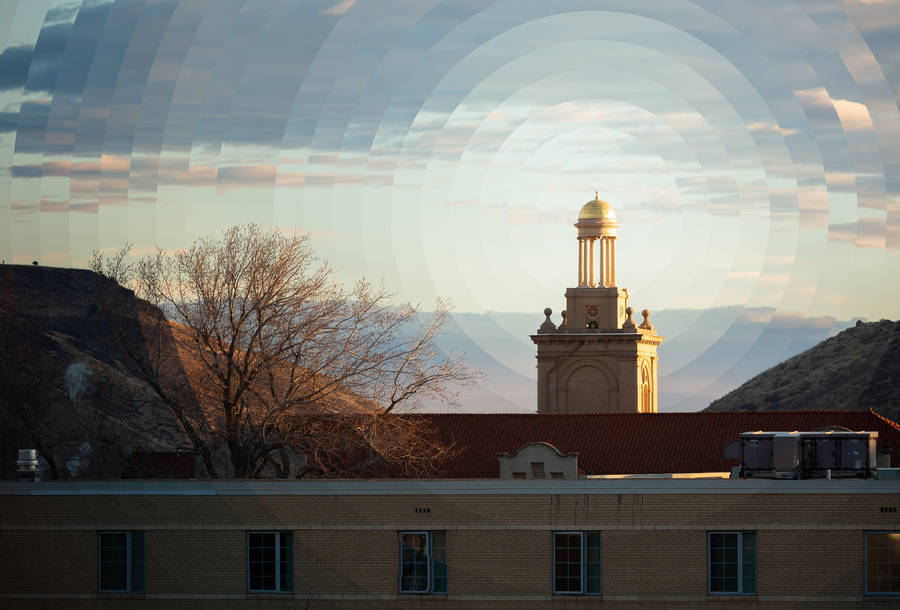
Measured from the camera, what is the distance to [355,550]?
140 feet

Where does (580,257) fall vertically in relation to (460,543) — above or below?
above

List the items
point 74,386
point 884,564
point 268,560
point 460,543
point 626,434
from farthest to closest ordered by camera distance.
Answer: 1. point 74,386
2. point 626,434
3. point 268,560
4. point 460,543
5. point 884,564

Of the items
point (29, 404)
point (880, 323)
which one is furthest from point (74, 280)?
point (880, 323)

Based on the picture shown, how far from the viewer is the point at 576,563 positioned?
1657 inches

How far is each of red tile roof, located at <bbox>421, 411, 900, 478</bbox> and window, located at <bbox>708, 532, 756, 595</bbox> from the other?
17.6 metres

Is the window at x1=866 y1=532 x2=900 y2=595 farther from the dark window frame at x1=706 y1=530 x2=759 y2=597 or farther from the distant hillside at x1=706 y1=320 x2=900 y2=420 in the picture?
the distant hillside at x1=706 y1=320 x2=900 y2=420

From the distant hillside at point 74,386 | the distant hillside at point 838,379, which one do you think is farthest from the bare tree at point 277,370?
the distant hillside at point 838,379

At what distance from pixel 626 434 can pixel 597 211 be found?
98.4 feet

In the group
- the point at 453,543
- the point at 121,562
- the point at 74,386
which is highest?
the point at 74,386

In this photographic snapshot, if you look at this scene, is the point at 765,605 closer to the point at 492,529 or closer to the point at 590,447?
the point at 492,529

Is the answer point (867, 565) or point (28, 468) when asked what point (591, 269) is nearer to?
point (28, 468)

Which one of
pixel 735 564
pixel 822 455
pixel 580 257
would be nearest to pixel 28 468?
pixel 735 564

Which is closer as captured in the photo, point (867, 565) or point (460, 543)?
point (867, 565)

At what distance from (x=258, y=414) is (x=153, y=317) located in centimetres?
888
